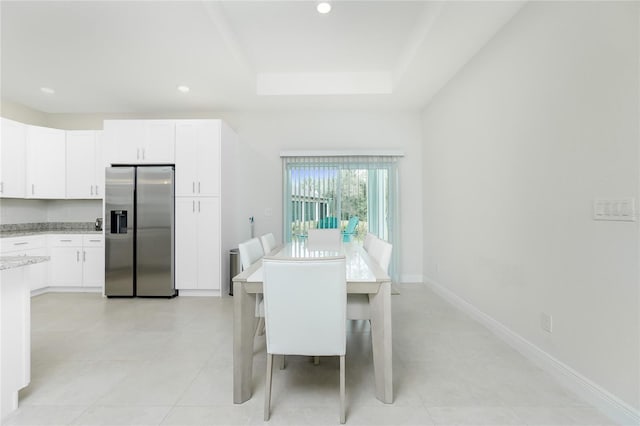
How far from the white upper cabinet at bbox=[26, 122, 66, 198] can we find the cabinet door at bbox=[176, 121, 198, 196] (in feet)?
5.67

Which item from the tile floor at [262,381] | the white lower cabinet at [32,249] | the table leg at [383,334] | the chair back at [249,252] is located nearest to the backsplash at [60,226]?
the white lower cabinet at [32,249]

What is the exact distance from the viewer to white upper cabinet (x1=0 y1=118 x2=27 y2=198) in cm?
380

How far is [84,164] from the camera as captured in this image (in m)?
4.27

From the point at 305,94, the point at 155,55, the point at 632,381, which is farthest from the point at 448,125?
the point at 155,55

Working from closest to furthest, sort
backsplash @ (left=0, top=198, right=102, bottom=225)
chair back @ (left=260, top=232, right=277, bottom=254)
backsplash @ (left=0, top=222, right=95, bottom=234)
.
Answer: chair back @ (left=260, top=232, right=277, bottom=254)
backsplash @ (left=0, top=222, right=95, bottom=234)
backsplash @ (left=0, top=198, right=102, bottom=225)

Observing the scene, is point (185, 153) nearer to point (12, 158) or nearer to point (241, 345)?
point (12, 158)

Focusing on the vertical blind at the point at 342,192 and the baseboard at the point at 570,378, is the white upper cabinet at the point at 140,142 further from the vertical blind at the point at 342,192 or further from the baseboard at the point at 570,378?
the baseboard at the point at 570,378

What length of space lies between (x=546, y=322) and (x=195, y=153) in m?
4.03

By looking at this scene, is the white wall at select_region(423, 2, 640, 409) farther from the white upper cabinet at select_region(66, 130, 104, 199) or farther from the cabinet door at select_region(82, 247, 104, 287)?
the white upper cabinet at select_region(66, 130, 104, 199)

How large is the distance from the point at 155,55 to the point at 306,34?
154 centimetres

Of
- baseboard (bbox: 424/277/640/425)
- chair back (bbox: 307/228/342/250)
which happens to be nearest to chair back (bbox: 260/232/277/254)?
chair back (bbox: 307/228/342/250)

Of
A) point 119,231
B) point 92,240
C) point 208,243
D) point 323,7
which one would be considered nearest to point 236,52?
point 323,7

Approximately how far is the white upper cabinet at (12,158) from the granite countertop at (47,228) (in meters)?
0.49

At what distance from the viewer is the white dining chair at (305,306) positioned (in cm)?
154
